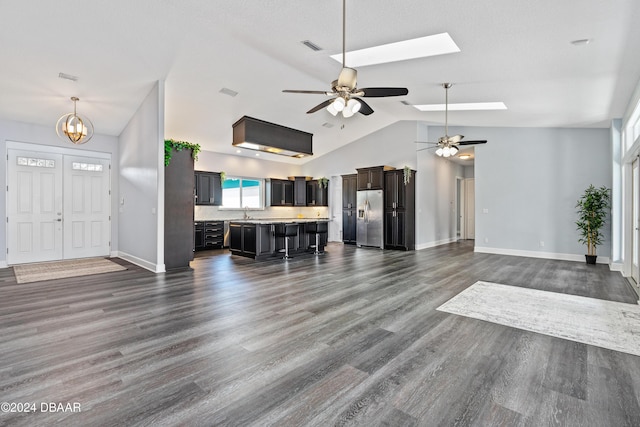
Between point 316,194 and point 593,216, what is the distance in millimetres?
7436

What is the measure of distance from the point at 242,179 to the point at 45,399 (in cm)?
875

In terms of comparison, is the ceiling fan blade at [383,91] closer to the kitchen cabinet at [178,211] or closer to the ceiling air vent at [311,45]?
the ceiling air vent at [311,45]

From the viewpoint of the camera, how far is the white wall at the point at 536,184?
6.74 meters

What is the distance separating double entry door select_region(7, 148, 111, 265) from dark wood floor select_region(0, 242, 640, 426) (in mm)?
2747

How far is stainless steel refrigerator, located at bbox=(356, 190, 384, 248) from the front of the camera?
29.2ft

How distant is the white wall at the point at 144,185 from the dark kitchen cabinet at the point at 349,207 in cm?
584

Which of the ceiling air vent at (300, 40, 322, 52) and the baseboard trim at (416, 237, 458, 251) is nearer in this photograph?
the ceiling air vent at (300, 40, 322, 52)

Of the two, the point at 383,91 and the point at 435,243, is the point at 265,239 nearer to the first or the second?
the point at 383,91

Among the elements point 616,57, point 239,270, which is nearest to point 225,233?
point 239,270

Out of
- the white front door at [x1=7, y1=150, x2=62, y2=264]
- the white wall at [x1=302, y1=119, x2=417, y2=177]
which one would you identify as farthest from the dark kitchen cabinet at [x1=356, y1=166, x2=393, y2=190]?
the white front door at [x1=7, y1=150, x2=62, y2=264]

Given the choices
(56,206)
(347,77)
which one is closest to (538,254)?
(347,77)

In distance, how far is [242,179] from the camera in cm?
1026

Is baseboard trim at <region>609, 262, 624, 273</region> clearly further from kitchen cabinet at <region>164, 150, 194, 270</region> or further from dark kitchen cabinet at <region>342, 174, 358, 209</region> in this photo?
kitchen cabinet at <region>164, 150, 194, 270</region>

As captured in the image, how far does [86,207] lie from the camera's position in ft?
23.5
